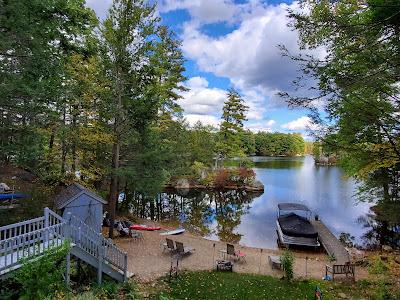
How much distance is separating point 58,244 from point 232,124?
36.7m

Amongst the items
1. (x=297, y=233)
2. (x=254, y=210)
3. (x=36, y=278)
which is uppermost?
(x=36, y=278)

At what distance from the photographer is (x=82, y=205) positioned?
13.3m

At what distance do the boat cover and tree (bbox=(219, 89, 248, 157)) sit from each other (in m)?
21.8

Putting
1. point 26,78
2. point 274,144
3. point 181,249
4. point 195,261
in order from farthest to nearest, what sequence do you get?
1. point 274,144
2. point 181,249
3. point 195,261
4. point 26,78

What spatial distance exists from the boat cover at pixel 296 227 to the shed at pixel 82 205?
13289mm

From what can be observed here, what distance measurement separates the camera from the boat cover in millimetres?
21155

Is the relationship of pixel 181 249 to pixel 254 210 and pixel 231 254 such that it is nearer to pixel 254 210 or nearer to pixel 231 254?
pixel 231 254

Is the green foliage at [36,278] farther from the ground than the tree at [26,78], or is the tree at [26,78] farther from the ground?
the tree at [26,78]

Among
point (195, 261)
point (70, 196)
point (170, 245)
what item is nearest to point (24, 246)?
point (70, 196)

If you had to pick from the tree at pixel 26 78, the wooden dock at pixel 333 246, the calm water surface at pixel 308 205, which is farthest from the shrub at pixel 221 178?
the tree at pixel 26 78

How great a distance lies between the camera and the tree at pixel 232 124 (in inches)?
1738

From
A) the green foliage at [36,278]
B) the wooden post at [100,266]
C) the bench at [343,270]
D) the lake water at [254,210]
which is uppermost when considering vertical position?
the green foliage at [36,278]

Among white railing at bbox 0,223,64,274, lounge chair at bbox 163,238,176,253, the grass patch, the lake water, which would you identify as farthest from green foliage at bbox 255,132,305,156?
white railing at bbox 0,223,64,274

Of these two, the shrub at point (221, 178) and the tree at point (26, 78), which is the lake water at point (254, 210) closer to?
the shrub at point (221, 178)
